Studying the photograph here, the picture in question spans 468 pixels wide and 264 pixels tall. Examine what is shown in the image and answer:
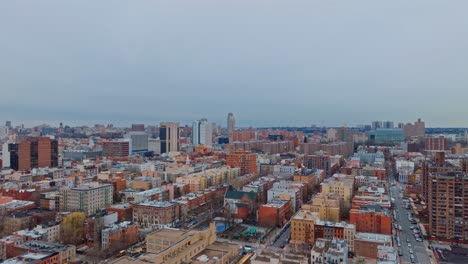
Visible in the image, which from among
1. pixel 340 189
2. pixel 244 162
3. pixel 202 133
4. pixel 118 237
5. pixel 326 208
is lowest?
pixel 118 237

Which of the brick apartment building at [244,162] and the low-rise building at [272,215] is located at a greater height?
the brick apartment building at [244,162]

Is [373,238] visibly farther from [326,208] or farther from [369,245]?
[326,208]

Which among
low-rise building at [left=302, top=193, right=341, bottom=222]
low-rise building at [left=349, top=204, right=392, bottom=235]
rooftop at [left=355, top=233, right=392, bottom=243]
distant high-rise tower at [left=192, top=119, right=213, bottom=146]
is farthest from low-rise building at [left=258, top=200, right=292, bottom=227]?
distant high-rise tower at [left=192, top=119, right=213, bottom=146]

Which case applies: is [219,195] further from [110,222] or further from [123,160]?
[123,160]

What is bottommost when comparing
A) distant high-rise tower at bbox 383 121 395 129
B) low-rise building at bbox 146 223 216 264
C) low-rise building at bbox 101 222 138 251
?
low-rise building at bbox 101 222 138 251

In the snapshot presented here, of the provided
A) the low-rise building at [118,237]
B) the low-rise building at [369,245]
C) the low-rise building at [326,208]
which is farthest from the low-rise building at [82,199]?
the low-rise building at [369,245]

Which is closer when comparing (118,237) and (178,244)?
(178,244)

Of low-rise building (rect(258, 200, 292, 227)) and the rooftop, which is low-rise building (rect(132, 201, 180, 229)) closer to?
low-rise building (rect(258, 200, 292, 227))

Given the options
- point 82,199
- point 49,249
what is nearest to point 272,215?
point 49,249

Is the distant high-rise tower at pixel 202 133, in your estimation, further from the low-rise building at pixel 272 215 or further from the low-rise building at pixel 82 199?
the low-rise building at pixel 272 215
